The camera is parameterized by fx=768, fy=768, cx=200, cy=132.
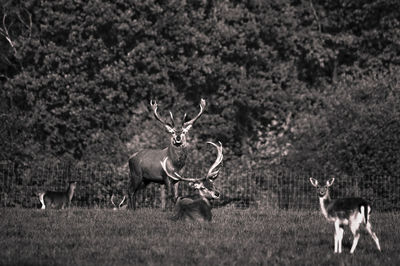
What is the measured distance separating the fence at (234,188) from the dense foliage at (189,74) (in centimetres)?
256

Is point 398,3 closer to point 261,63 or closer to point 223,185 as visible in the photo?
point 261,63

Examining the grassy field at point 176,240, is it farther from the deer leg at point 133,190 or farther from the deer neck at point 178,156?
the deer leg at point 133,190

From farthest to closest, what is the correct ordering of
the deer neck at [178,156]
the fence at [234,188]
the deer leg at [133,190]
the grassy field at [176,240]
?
the fence at [234,188] < the deer leg at [133,190] < the deer neck at [178,156] < the grassy field at [176,240]

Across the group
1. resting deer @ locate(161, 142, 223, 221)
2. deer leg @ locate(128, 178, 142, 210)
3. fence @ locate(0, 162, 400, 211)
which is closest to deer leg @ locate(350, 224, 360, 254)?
resting deer @ locate(161, 142, 223, 221)

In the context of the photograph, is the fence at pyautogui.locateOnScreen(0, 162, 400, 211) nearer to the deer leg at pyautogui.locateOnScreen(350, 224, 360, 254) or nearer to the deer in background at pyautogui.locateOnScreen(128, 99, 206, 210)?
the deer in background at pyautogui.locateOnScreen(128, 99, 206, 210)

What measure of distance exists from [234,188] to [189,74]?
8.56 metres

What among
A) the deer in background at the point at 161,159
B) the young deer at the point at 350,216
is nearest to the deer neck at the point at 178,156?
the deer in background at the point at 161,159

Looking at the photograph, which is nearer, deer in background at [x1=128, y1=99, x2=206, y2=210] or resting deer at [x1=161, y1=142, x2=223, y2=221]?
resting deer at [x1=161, y1=142, x2=223, y2=221]

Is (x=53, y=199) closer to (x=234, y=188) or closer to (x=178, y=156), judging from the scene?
(x=178, y=156)

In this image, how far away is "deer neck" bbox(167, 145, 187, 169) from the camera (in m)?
18.5

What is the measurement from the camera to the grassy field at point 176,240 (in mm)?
10461

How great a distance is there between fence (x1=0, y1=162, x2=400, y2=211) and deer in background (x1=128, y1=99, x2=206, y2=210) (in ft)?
13.9

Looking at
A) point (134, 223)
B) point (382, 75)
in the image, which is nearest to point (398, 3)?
point (382, 75)

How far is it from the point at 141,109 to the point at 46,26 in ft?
16.9
